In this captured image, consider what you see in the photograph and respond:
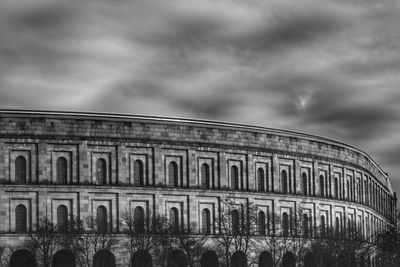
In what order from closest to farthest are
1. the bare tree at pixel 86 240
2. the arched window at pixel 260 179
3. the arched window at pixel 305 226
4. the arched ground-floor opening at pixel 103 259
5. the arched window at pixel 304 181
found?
the bare tree at pixel 86 240
the arched ground-floor opening at pixel 103 259
the arched window at pixel 305 226
the arched window at pixel 260 179
the arched window at pixel 304 181

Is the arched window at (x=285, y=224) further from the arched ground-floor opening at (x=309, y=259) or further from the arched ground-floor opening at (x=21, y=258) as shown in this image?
the arched ground-floor opening at (x=21, y=258)

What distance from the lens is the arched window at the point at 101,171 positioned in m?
75.6

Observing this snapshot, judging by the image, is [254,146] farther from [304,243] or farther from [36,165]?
[36,165]

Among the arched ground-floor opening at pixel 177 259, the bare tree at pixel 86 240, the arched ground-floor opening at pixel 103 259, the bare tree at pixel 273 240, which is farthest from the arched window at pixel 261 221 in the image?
the arched ground-floor opening at pixel 103 259

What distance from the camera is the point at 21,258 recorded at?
235 ft

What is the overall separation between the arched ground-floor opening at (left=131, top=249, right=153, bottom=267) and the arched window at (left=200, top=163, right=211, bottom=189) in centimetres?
968

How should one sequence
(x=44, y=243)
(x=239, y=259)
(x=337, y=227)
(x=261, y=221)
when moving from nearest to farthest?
(x=44, y=243), (x=239, y=259), (x=261, y=221), (x=337, y=227)

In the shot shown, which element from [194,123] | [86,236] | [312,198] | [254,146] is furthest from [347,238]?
[86,236]

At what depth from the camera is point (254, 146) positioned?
84062 mm

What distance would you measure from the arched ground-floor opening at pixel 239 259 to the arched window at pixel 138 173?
9.63 m

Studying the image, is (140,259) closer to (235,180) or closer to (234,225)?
(234,225)

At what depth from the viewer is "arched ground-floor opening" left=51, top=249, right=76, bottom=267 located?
72250 millimetres

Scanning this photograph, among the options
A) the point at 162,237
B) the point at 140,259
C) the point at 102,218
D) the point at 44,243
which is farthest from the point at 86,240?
the point at 162,237

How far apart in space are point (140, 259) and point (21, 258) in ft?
29.7
